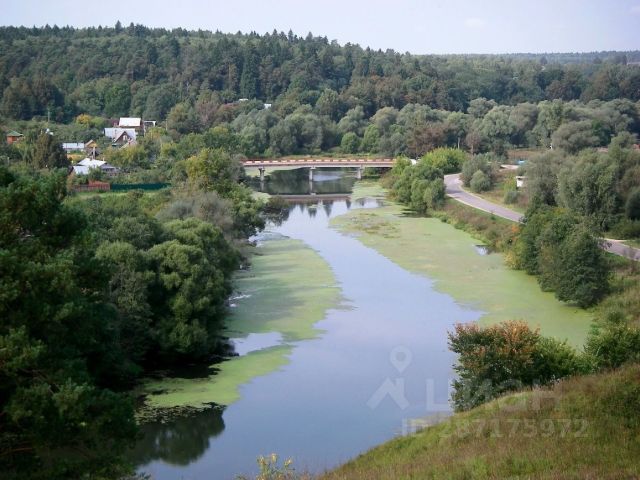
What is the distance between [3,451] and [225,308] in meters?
11.5

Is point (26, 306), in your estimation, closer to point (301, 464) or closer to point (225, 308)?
point (301, 464)

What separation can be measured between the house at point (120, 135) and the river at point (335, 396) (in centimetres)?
3558

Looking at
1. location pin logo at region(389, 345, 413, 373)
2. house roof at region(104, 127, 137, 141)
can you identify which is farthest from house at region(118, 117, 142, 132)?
location pin logo at region(389, 345, 413, 373)

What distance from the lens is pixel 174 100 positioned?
6838 cm

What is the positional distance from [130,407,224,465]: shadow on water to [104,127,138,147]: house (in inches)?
1670

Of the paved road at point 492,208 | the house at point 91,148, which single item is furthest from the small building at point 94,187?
the paved road at point 492,208

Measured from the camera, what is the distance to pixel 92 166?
42.9 m

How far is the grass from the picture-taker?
609 inches

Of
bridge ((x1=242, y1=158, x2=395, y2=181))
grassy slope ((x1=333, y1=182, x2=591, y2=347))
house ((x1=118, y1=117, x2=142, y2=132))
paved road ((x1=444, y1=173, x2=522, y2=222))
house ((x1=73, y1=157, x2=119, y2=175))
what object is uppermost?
house ((x1=118, y1=117, x2=142, y2=132))

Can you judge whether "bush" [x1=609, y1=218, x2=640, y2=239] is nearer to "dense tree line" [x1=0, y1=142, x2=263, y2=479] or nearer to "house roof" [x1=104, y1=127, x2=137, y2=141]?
"dense tree line" [x1=0, y1=142, x2=263, y2=479]

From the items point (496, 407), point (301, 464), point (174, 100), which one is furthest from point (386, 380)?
point (174, 100)

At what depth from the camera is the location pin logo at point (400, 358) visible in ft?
55.7

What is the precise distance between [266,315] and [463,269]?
7482 millimetres

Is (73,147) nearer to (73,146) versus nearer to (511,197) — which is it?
(73,146)
